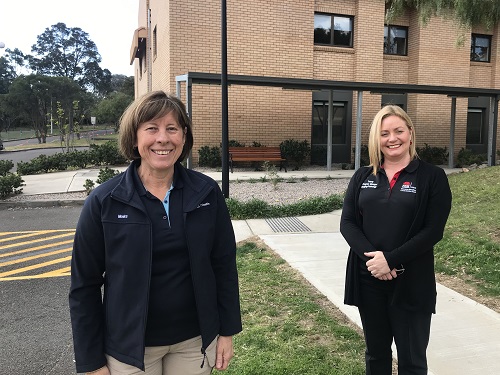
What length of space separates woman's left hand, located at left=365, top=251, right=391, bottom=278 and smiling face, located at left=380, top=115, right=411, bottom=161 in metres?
0.56

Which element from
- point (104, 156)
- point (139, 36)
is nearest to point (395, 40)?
point (139, 36)

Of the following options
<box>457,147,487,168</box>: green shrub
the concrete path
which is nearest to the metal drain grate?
the concrete path

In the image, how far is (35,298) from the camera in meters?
4.75

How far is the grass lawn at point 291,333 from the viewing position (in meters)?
3.12

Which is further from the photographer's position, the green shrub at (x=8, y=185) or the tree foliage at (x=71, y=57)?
the tree foliage at (x=71, y=57)

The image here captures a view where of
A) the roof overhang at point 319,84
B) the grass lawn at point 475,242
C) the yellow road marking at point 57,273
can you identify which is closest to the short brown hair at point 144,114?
the grass lawn at point 475,242

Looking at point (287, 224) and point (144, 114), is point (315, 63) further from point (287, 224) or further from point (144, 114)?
point (144, 114)

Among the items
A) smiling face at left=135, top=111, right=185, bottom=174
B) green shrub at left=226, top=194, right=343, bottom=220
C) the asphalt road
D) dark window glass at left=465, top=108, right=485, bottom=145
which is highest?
dark window glass at left=465, top=108, right=485, bottom=145

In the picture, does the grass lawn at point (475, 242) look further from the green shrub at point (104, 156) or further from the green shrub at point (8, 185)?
the green shrub at point (104, 156)

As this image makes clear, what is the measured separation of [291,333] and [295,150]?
12741mm

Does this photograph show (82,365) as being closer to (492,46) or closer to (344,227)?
(344,227)

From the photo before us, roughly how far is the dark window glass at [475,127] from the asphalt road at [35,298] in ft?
58.2

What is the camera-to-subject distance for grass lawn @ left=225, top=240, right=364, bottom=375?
3125mm

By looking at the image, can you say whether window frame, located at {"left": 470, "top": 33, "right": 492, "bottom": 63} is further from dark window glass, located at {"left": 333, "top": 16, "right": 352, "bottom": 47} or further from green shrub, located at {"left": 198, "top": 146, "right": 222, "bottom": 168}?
green shrub, located at {"left": 198, "top": 146, "right": 222, "bottom": 168}
